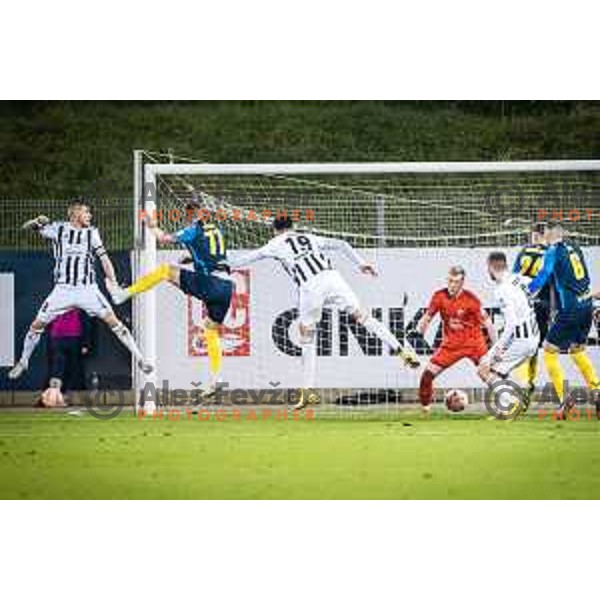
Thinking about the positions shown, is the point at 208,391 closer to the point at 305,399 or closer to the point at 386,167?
the point at 305,399

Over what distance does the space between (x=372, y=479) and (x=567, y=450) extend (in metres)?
1.73

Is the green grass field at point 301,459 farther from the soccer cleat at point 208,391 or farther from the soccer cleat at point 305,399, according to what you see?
the soccer cleat at point 208,391

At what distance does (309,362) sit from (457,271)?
1467 millimetres

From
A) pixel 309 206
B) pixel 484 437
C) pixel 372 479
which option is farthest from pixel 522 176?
pixel 372 479

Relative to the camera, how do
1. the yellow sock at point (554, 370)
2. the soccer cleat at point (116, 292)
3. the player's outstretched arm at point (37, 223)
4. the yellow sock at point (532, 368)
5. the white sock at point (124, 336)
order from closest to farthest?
the yellow sock at point (554, 370)
the yellow sock at point (532, 368)
the white sock at point (124, 336)
the soccer cleat at point (116, 292)
the player's outstretched arm at point (37, 223)

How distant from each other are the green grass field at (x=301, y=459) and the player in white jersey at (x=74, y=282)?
1.21m

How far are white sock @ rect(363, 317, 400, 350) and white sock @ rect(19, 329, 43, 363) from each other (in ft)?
8.96

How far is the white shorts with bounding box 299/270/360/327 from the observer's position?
45.4 feet

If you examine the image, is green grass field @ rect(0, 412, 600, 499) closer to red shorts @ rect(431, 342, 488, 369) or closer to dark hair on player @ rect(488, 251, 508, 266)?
red shorts @ rect(431, 342, 488, 369)

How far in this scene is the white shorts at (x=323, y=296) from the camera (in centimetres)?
1384

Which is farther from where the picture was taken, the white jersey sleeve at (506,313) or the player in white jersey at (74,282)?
the player in white jersey at (74,282)

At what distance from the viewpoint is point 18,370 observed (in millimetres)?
14422

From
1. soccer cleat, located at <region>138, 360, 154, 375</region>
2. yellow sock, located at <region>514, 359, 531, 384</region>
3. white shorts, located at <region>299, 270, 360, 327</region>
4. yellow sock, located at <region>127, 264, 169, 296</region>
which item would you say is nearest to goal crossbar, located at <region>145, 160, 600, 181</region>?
yellow sock, located at <region>127, 264, 169, 296</region>

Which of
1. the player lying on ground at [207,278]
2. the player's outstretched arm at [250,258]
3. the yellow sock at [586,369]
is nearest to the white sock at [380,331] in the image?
the player's outstretched arm at [250,258]
